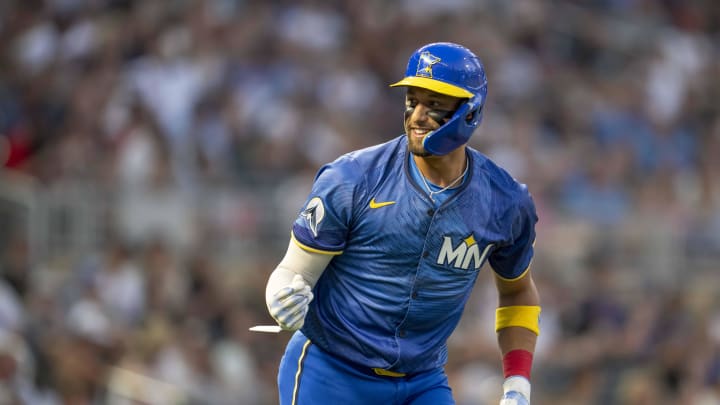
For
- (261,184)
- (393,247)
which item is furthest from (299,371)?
(261,184)

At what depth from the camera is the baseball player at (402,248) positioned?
480 cm

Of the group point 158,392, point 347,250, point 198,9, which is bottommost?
point 158,392

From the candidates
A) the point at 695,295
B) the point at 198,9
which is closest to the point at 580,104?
the point at 695,295

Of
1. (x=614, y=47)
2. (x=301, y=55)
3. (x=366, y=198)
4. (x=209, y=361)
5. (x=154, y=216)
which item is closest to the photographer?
(x=366, y=198)

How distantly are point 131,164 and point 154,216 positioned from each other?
564 mm

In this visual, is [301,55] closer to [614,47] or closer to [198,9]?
[198,9]

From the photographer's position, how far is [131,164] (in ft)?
37.8

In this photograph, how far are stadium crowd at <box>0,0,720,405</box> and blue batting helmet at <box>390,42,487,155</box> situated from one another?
15.8 ft

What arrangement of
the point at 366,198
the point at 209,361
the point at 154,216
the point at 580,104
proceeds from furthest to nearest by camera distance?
the point at 580,104 < the point at 154,216 < the point at 209,361 < the point at 366,198

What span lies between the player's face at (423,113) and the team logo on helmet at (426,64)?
0.08 m

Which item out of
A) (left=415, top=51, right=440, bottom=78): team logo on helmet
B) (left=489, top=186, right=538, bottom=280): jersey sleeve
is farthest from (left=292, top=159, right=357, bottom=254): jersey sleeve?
(left=489, top=186, right=538, bottom=280): jersey sleeve

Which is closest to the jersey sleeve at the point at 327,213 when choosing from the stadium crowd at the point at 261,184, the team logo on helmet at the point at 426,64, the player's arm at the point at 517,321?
the team logo on helmet at the point at 426,64

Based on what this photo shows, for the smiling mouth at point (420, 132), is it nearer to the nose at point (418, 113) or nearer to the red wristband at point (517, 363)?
the nose at point (418, 113)

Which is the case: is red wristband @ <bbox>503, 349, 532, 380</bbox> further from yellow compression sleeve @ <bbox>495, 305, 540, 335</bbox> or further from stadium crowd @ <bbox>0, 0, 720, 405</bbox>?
stadium crowd @ <bbox>0, 0, 720, 405</bbox>
